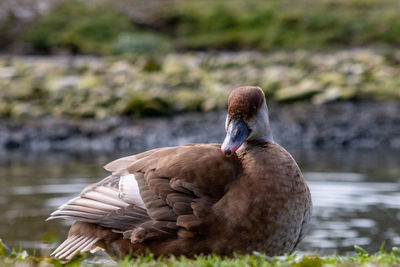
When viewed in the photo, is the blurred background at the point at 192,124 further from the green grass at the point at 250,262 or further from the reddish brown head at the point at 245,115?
the reddish brown head at the point at 245,115

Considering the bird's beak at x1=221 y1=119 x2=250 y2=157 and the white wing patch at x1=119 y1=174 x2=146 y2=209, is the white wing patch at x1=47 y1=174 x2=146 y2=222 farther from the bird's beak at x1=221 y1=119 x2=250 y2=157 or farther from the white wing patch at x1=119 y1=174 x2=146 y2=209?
the bird's beak at x1=221 y1=119 x2=250 y2=157

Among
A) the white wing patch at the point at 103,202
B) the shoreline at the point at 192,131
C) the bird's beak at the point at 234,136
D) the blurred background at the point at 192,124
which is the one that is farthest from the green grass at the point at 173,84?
the bird's beak at the point at 234,136

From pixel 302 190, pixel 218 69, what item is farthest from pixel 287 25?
pixel 302 190

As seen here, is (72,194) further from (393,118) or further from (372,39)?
(372,39)

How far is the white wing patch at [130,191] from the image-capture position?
5473 millimetres

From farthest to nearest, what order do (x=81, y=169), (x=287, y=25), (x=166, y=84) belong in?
1. (x=287, y=25)
2. (x=166, y=84)
3. (x=81, y=169)

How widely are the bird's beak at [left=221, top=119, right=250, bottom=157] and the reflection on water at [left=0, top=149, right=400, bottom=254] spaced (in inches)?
60.5

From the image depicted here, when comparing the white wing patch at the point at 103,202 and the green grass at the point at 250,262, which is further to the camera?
the white wing patch at the point at 103,202

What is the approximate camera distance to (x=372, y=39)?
35.4 meters

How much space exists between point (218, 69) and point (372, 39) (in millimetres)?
15056

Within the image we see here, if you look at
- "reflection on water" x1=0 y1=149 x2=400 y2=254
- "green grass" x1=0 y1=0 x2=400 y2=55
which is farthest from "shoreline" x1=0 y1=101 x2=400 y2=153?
"green grass" x1=0 y1=0 x2=400 y2=55

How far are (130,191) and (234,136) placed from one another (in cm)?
93

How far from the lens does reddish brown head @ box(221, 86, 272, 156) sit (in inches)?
219

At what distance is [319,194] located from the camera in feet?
36.4
